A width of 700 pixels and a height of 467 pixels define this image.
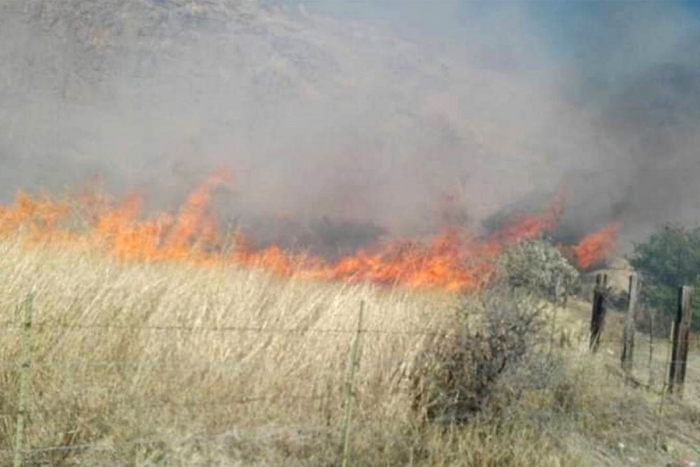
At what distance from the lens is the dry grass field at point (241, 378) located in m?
5.58

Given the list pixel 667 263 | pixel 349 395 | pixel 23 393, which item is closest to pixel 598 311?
pixel 349 395

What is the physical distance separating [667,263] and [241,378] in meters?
20.7

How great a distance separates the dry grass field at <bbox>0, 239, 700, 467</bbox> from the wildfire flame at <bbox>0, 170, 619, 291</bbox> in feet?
2.30

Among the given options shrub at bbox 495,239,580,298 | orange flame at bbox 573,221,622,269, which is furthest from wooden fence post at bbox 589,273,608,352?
orange flame at bbox 573,221,622,269

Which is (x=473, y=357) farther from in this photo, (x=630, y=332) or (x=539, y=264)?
(x=539, y=264)

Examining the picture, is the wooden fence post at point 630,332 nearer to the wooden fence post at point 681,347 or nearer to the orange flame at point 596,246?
the wooden fence post at point 681,347

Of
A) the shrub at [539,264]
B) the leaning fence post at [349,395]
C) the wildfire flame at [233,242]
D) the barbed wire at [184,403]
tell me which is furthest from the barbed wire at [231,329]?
the shrub at [539,264]

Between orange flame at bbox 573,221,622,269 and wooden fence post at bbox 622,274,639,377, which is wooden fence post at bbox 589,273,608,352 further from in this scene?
orange flame at bbox 573,221,622,269

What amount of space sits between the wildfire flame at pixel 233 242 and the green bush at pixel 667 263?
8.13ft

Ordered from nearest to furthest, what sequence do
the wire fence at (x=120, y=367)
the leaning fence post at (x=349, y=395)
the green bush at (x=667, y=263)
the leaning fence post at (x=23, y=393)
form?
the leaning fence post at (x=23, y=393)
the wire fence at (x=120, y=367)
the leaning fence post at (x=349, y=395)
the green bush at (x=667, y=263)

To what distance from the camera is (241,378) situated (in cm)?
639

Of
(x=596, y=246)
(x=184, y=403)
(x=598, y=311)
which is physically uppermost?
(x=596, y=246)

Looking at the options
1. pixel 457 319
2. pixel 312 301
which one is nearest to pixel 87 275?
pixel 312 301

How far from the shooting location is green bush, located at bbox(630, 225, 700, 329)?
22109 mm
